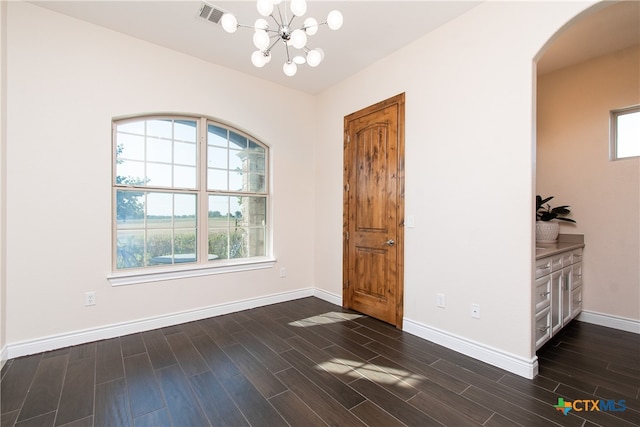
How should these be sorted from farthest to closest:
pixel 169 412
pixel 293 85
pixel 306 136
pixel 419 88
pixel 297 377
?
pixel 306 136 → pixel 293 85 → pixel 419 88 → pixel 297 377 → pixel 169 412

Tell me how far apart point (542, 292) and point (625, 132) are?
219cm

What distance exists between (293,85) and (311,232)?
2.14 m

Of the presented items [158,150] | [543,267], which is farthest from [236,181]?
[543,267]

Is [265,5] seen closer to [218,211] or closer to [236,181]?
[236,181]

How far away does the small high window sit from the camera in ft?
9.87

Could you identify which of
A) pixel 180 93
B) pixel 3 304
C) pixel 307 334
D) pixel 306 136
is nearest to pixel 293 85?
pixel 306 136

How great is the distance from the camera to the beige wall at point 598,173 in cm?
299

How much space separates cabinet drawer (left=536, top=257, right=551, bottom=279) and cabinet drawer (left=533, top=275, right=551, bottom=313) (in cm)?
4

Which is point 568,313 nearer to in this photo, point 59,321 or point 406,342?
point 406,342

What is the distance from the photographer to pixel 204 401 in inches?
72.6

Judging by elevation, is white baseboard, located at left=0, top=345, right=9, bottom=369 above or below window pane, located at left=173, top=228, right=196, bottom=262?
below

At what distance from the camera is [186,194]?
332 centimetres

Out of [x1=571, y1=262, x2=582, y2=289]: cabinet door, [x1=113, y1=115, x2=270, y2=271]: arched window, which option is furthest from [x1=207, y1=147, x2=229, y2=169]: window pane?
[x1=571, y1=262, x2=582, y2=289]: cabinet door

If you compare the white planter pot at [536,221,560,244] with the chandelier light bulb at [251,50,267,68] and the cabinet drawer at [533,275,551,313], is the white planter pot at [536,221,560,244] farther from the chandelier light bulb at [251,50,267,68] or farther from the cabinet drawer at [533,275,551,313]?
the chandelier light bulb at [251,50,267,68]
